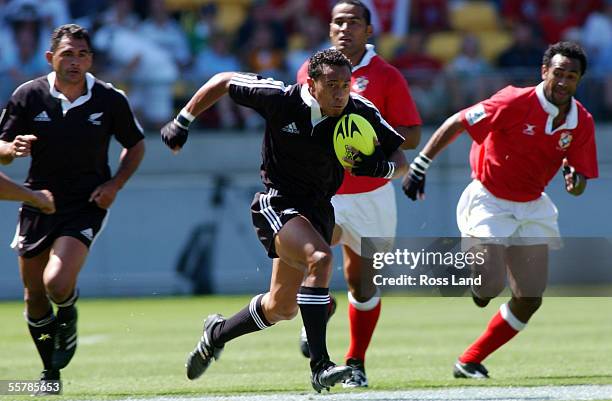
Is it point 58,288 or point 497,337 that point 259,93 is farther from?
point 497,337

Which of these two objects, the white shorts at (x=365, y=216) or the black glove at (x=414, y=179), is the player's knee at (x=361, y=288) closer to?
the white shorts at (x=365, y=216)

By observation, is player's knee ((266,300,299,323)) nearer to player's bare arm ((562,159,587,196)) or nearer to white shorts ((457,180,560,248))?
white shorts ((457,180,560,248))

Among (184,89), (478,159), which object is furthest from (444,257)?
(184,89)

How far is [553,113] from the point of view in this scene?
8.74 meters

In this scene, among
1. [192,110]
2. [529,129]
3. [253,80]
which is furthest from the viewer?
[529,129]

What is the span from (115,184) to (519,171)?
299 centimetres

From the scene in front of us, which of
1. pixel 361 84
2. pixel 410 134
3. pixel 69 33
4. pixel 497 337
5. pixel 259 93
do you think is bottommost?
pixel 497 337

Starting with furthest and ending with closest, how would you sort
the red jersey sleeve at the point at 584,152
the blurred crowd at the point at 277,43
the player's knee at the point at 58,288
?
the blurred crowd at the point at 277,43
the red jersey sleeve at the point at 584,152
the player's knee at the point at 58,288

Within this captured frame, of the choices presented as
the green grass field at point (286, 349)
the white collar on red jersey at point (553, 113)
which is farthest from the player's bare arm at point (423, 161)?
the green grass field at point (286, 349)

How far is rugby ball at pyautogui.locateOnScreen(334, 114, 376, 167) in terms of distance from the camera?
7.32 metres

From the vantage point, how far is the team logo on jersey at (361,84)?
8977 millimetres

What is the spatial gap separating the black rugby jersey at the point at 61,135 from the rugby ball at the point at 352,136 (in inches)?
84.1

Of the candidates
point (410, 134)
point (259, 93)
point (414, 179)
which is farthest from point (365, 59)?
point (259, 93)

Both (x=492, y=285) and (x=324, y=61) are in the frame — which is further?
(x=492, y=285)
